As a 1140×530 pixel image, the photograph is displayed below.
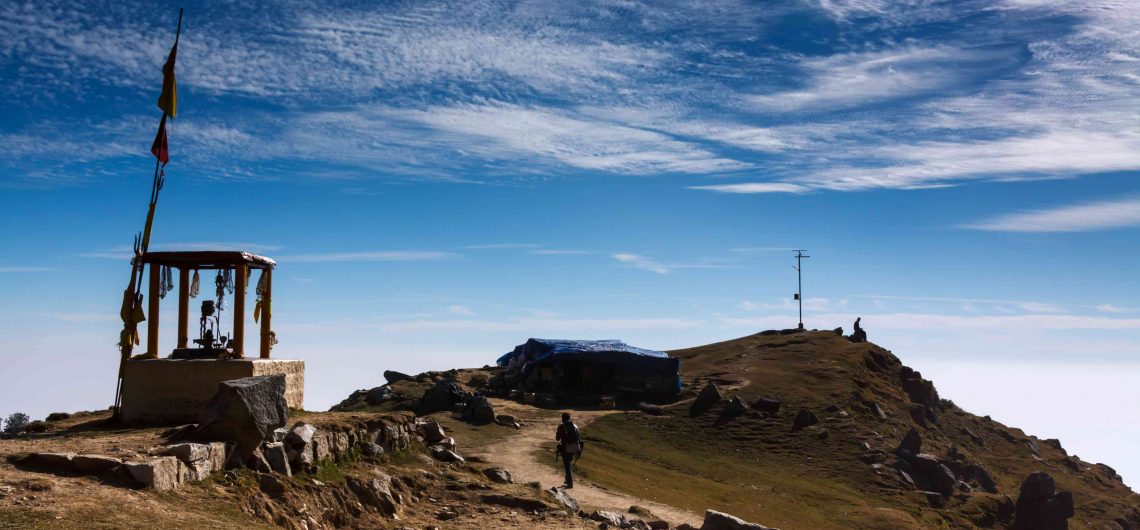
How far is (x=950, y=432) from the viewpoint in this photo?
5169cm


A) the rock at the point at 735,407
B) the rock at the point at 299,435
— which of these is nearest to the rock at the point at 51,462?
the rock at the point at 299,435

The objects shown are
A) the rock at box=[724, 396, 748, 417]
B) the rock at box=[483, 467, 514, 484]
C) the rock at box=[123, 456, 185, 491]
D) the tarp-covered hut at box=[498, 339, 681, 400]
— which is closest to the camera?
the rock at box=[123, 456, 185, 491]

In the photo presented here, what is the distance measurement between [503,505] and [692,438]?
67.5 ft

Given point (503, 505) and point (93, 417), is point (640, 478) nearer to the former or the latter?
point (503, 505)

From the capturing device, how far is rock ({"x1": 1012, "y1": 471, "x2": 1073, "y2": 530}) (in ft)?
121

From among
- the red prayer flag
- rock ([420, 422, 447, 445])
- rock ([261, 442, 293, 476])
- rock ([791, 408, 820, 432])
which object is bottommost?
rock ([791, 408, 820, 432])

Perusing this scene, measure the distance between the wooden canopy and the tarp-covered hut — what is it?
2508 centimetres

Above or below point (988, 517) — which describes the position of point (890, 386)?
above

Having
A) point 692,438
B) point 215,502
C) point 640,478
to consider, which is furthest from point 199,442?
point 692,438

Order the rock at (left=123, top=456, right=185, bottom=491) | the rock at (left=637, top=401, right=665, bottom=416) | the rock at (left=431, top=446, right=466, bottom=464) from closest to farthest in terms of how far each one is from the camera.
Result: 1. the rock at (left=123, top=456, right=185, bottom=491)
2. the rock at (left=431, top=446, right=466, bottom=464)
3. the rock at (left=637, top=401, right=665, bottom=416)

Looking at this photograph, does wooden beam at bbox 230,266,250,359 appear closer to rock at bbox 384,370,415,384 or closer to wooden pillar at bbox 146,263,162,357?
wooden pillar at bbox 146,263,162,357

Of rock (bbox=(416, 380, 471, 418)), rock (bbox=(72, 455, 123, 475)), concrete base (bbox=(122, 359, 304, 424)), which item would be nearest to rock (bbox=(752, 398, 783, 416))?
rock (bbox=(416, 380, 471, 418))

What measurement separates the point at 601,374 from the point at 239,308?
1095 inches

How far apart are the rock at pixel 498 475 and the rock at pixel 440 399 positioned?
1409 cm
